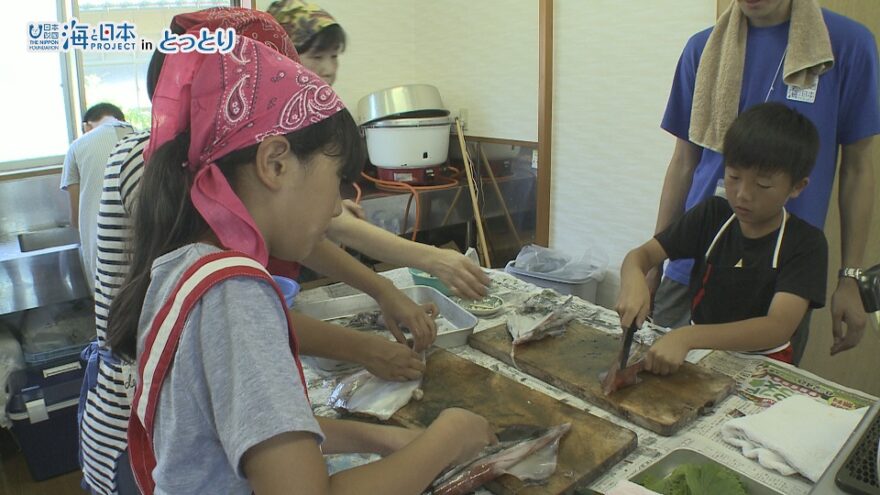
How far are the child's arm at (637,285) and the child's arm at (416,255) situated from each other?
320mm

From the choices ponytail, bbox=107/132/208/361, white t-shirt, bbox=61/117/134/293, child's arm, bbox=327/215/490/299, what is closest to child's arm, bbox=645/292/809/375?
child's arm, bbox=327/215/490/299

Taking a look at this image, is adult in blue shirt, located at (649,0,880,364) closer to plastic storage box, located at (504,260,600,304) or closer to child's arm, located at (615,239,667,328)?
child's arm, located at (615,239,667,328)

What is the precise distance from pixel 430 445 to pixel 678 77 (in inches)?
62.5

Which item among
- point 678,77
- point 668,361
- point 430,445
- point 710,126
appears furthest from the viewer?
point 678,77

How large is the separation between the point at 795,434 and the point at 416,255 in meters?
0.87

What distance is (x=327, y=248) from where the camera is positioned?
1.51 metres

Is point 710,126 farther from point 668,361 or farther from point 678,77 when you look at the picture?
point 668,361

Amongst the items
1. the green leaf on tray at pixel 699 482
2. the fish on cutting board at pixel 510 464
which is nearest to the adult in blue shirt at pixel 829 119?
the green leaf on tray at pixel 699 482

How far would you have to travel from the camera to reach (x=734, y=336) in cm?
136

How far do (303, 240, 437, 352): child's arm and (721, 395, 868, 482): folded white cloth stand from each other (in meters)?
0.63

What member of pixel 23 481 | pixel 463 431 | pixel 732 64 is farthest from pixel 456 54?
pixel 463 431

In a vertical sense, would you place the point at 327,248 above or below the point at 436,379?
above

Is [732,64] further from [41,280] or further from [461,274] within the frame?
[41,280]

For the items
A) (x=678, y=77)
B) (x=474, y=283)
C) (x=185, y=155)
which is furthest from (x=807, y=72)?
(x=185, y=155)
